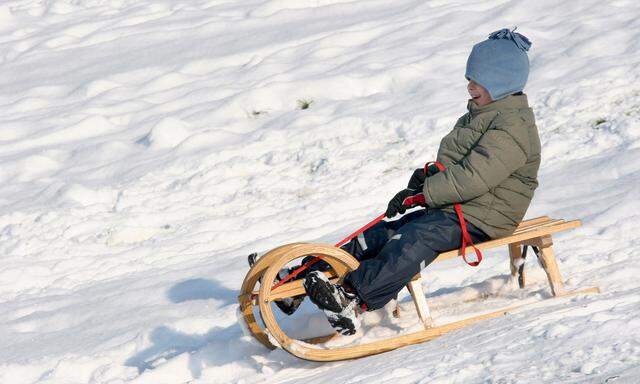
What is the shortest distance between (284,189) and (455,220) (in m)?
3.36

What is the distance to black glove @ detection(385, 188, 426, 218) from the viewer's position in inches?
193

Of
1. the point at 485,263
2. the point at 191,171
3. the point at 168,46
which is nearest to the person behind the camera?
the point at 485,263

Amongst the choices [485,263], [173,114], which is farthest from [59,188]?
[485,263]

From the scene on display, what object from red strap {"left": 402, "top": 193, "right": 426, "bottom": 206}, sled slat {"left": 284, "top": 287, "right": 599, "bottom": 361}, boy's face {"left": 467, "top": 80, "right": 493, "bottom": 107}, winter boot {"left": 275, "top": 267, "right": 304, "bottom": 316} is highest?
boy's face {"left": 467, "top": 80, "right": 493, "bottom": 107}

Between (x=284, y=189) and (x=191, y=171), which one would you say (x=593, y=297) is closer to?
(x=284, y=189)

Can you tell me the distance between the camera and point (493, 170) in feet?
15.6

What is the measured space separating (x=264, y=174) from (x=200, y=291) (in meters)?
2.20

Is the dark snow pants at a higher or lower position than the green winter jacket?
lower

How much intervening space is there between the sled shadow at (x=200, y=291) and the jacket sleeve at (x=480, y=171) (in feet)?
5.80

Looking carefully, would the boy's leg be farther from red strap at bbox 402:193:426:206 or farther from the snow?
the snow

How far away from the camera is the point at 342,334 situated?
4738 millimetres

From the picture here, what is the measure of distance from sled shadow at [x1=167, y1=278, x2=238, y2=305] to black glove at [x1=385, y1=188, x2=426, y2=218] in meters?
1.54

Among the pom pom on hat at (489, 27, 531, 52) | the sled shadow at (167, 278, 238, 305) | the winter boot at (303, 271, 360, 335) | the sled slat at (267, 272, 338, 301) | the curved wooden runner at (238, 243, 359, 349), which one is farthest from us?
the sled shadow at (167, 278, 238, 305)

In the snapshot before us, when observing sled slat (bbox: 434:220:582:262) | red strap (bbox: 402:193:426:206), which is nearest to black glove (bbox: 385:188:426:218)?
red strap (bbox: 402:193:426:206)
